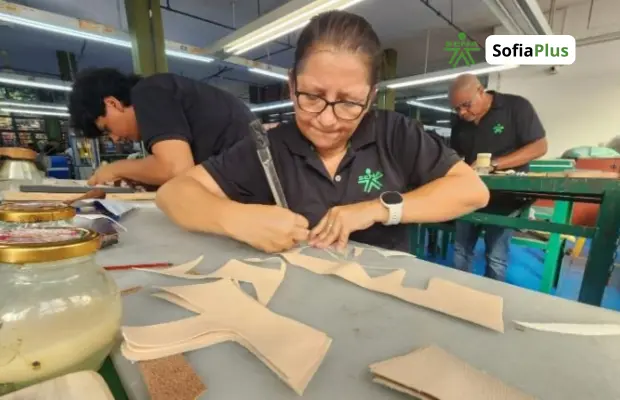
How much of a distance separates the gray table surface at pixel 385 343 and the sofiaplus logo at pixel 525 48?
4838mm

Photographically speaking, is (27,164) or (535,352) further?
(27,164)

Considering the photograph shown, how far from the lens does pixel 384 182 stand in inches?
42.8

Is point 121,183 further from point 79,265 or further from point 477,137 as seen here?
point 477,137

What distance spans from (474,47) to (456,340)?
841 cm

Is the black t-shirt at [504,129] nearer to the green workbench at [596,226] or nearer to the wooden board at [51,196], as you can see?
the green workbench at [596,226]

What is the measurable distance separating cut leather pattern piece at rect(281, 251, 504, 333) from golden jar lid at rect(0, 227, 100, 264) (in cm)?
43

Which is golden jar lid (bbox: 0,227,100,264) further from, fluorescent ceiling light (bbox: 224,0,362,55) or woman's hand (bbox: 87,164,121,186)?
fluorescent ceiling light (bbox: 224,0,362,55)

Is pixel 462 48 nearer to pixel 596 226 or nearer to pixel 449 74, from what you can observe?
pixel 449 74

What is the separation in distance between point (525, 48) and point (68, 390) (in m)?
5.84

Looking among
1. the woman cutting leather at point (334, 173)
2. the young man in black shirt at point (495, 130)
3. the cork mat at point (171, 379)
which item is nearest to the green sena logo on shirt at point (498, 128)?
the young man in black shirt at point (495, 130)

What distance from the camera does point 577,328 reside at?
18.4 inches

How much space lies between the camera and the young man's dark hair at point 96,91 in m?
1.62

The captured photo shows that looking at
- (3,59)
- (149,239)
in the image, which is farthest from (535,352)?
(3,59)

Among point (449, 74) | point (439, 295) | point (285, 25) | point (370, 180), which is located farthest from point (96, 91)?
point (449, 74)
